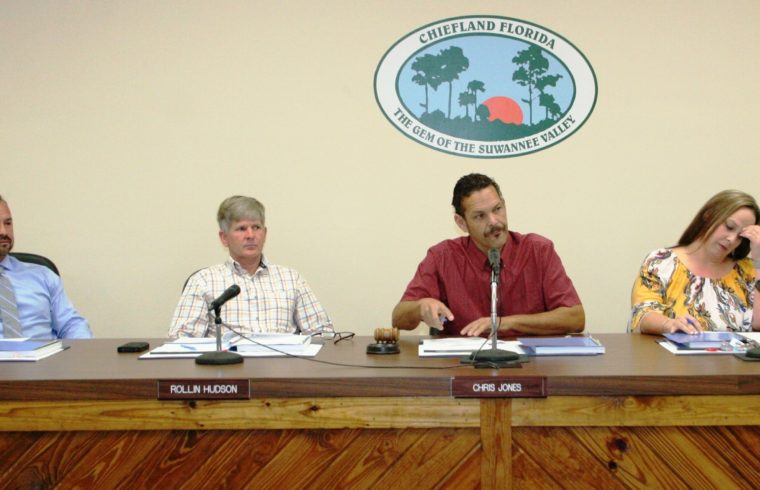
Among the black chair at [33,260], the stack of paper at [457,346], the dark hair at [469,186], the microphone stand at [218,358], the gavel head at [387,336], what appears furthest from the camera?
the black chair at [33,260]

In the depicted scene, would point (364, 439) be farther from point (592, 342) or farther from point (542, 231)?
point (542, 231)

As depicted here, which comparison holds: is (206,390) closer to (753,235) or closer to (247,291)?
(247,291)

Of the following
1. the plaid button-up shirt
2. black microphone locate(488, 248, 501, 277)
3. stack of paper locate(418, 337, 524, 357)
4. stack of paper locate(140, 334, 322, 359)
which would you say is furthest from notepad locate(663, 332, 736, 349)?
the plaid button-up shirt

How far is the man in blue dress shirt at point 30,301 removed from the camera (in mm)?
2613

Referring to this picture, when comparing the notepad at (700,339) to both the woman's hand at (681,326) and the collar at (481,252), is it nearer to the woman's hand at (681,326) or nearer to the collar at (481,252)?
the woman's hand at (681,326)

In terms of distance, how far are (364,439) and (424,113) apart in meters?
1.99

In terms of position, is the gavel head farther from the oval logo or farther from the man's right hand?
the oval logo

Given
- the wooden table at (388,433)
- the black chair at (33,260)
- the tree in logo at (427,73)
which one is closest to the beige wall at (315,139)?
the tree in logo at (427,73)

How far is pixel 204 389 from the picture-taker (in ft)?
5.32

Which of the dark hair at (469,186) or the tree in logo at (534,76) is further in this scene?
the tree in logo at (534,76)

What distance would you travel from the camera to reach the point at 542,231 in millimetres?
3328

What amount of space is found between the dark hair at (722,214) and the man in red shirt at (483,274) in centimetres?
52

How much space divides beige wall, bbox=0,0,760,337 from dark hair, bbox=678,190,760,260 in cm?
74

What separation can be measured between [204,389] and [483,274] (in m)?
1.28
